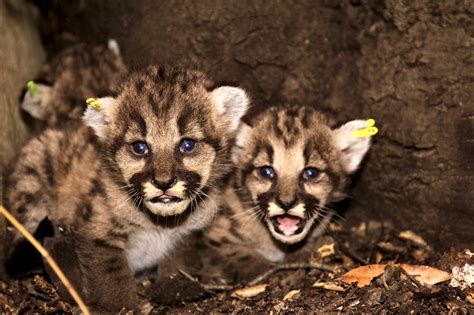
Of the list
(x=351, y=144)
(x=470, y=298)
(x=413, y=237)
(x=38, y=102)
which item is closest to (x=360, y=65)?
(x=351, y=144)

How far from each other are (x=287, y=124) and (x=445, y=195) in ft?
5.05

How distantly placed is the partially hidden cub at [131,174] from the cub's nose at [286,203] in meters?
0.55

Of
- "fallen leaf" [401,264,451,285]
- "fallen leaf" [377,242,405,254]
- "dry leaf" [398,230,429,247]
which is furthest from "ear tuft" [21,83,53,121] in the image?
"fallen leaf" [401,264,451,285]

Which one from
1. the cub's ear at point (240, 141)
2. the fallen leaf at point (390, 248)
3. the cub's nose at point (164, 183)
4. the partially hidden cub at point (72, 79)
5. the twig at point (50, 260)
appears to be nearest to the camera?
the twig at point (50, 260)

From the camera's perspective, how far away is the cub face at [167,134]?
5027 mm

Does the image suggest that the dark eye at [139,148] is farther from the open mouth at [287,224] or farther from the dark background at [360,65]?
the open mouth at [287,224]

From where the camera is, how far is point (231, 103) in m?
5.55

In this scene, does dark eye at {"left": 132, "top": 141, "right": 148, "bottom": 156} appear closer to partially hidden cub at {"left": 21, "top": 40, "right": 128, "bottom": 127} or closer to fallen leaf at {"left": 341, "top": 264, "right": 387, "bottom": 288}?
partially hidden cub at {"left": 21, "top": 40, "right": 128, "bottom": 127}

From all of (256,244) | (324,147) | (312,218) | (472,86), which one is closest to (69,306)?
(256,244)

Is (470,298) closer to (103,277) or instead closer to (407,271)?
(407,271)

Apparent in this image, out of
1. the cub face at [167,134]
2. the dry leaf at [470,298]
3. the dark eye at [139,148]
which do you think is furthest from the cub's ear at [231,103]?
the dry leaf at [470,298]

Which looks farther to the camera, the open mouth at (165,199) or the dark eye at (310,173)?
the dark eye at (310,173)

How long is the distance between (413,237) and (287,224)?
4.15 feet

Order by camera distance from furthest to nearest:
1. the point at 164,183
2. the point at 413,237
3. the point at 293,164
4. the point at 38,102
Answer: the point at 38,102
the point at 413,237
the point at 293,164
the point at 164,183
